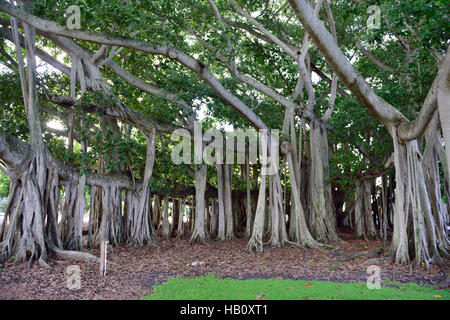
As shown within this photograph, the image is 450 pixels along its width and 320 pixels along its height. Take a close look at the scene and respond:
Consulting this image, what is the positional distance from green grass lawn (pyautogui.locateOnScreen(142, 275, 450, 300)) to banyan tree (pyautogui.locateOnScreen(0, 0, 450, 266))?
4.93 ft

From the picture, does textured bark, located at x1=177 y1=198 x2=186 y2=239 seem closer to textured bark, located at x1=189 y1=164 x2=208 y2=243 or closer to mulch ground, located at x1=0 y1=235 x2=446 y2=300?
textured bark, located at x1=189 y1=164 x2=208 y2=243

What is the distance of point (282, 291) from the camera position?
390 centimetres

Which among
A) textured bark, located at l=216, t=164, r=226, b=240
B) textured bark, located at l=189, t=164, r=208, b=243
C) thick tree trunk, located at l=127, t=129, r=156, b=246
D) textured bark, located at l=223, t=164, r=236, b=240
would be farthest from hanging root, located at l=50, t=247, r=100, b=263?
textured bark, located at l=223, t=164, r=236, b=240

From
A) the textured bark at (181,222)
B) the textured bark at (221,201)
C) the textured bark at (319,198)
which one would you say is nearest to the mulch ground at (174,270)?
the textured bark at (319,198)

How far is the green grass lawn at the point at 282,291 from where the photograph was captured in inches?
145

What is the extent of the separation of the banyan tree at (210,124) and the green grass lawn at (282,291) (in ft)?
4.93

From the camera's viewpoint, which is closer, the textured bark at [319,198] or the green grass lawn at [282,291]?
the green grass lawn at [282,291]

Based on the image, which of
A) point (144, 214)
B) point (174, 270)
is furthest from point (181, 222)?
point (174, 270)

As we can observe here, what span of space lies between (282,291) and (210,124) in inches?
202

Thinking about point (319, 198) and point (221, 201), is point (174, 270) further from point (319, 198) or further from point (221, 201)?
point (319, 198)

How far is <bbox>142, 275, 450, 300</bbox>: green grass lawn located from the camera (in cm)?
369

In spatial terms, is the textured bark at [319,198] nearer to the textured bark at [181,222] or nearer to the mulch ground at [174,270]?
the mulch ground at [174,270]
